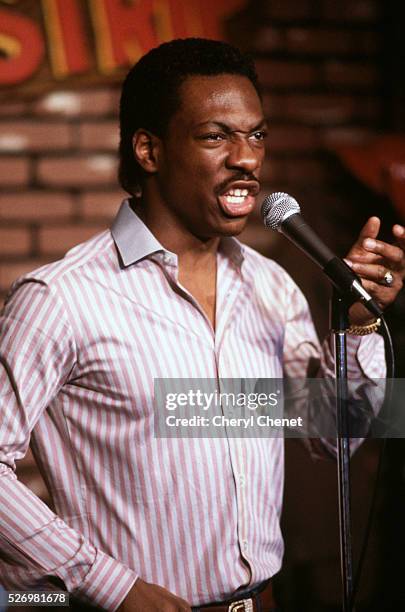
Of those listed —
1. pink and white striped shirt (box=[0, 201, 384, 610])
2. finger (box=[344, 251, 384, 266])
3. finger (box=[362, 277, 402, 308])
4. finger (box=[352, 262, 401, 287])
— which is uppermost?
finger (box=[344, 251, 384, 266])

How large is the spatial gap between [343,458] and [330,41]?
1815 millimetres

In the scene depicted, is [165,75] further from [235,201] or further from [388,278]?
[388,278]

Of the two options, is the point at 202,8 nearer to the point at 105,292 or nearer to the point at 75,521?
the point at 105,292

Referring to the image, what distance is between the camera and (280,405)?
160cm

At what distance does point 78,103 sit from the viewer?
2.37 metres

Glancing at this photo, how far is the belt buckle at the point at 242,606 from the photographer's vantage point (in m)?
1.41

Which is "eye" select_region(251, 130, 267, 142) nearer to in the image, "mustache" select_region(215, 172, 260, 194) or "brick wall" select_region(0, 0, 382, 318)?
"mustache" select_region(215, 172, 260, 194)

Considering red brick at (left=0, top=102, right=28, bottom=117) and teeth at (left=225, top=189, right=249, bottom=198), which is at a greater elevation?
red brick at (left=0, top=102, right=28, bottom=117)

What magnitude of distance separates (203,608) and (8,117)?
160 centimetres

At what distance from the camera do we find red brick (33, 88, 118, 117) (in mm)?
2344

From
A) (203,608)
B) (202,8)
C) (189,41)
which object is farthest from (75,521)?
(202,8)

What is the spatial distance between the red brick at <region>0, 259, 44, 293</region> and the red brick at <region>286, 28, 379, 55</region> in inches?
44.7

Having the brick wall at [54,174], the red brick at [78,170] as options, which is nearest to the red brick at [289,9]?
the brick wall at [54,174]

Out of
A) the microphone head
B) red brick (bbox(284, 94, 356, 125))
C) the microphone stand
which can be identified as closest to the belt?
the microphone stand
